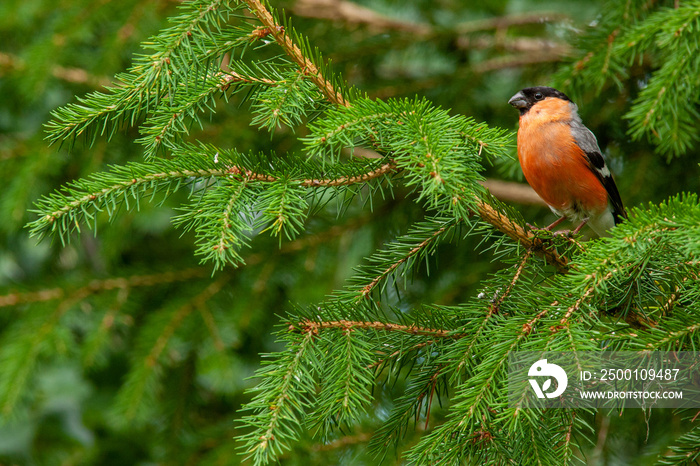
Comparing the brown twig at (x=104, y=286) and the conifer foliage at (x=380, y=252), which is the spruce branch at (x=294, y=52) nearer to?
the conifer foliage at (x=380, y=252)

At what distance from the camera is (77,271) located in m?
4.06

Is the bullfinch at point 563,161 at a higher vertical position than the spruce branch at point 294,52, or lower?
lower

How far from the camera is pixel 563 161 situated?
3070 mm

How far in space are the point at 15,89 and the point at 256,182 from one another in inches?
124

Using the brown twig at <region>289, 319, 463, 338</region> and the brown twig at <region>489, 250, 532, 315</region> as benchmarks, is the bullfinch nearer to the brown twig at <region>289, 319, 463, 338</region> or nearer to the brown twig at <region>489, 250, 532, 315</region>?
the brown twig at <region>489, 250, 532, 315</region>

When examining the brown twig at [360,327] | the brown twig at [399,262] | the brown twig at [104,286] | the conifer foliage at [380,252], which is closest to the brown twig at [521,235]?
the conifer foliage at [380,252]

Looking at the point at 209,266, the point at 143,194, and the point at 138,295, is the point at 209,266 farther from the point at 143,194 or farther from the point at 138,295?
the point at 143,194

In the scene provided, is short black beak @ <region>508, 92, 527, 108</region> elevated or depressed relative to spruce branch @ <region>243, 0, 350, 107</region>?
depressed
